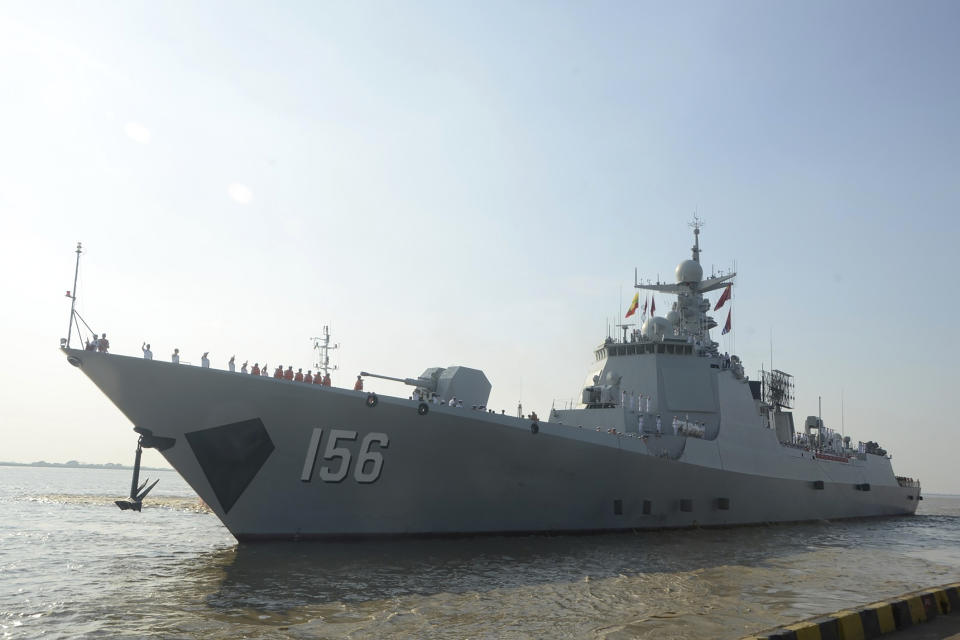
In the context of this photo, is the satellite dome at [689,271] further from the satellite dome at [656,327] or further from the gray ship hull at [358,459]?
the gray ship hull at [358,459]

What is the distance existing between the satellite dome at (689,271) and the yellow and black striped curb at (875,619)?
1796cm

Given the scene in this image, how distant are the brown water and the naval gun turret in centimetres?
304

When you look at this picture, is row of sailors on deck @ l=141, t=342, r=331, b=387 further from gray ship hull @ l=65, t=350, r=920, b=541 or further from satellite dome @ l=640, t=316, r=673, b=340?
satellite dome @ l=640, t=316, r=673, b=340

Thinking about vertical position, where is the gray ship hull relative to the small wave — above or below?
above

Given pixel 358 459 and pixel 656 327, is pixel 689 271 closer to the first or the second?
pixel 656 327

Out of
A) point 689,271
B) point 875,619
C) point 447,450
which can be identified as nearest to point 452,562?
point 447,450

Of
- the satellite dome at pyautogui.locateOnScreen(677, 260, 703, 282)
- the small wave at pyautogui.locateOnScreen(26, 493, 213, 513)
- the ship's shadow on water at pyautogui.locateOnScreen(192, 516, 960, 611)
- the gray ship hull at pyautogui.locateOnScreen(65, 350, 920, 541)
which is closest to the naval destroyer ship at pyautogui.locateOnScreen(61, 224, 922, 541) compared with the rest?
the gray ship hull at pyautogui.locateOnScreen(65, 350, 920, 541)

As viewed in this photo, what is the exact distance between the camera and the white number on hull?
43.2 ft

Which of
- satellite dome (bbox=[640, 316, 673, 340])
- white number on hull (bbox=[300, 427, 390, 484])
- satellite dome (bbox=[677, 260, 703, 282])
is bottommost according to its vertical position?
white number on hull (bbox=[300, 427, 390, 484])

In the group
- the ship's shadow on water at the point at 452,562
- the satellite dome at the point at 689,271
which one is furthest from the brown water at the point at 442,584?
the satellite dome at the point at 689,271

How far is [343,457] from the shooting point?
13.3 m

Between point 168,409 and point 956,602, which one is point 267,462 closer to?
point 168,409

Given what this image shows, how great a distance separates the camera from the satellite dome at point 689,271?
2462 cm

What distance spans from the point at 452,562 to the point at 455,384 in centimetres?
413
